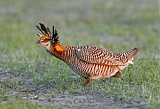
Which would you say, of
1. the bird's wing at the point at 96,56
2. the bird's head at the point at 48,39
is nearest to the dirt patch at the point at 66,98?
the bird's wing at the point at 96,56

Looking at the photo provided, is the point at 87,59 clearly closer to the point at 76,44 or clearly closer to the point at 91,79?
the point at 91,79

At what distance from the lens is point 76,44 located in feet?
41.4

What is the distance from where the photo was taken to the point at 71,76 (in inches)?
358

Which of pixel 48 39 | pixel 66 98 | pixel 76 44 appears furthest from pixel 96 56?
pixel 76 44

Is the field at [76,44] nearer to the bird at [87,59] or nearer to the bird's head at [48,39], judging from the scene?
the bird at [87,59]

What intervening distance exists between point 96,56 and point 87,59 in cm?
17

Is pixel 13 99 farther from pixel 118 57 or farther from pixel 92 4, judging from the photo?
pixel 92 4

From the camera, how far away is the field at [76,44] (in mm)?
7250

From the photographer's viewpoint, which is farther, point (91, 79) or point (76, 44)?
point (76, 44)

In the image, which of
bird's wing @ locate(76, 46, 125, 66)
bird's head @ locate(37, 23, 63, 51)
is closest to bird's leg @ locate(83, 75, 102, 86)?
bird's wing @ locate(76, 46, 125, 66)

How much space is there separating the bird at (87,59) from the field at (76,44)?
219 mm

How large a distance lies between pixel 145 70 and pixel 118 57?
1.02 meters

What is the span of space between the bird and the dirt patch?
1.39 feet

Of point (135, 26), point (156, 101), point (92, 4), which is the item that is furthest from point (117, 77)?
point (92, 4)
